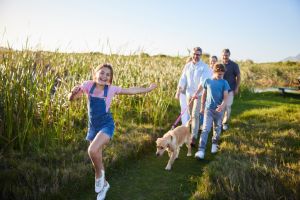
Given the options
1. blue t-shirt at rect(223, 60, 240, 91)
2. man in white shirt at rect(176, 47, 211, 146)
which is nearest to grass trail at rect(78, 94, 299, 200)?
man in white shirt at rect(176, 47, 211, 146)

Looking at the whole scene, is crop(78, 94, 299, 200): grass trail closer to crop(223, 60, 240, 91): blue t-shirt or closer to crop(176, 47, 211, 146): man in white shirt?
crop(176, 47, 211, 146): man in white shirt

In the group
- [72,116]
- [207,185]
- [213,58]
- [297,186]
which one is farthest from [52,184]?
[213,58]

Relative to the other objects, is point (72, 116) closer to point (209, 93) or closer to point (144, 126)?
point (144, 126)

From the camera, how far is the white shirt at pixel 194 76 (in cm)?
812

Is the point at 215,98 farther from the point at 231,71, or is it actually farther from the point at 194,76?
the point at 231,71

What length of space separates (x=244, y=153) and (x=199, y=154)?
964mm

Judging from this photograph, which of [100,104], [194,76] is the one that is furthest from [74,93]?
[194,76]

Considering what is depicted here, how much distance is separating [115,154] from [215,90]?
Answer: 2.51 meters

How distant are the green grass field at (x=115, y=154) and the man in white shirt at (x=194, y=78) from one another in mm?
1053

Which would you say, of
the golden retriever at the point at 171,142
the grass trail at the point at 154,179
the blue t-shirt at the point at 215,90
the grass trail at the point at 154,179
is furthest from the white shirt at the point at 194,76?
the grass trail at the point at 154,179

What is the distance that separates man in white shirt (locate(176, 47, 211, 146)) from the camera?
8.13 m

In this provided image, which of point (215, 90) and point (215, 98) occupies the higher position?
point (215, 90)

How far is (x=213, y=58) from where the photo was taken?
9492 millimetres

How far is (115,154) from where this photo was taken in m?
6.82
